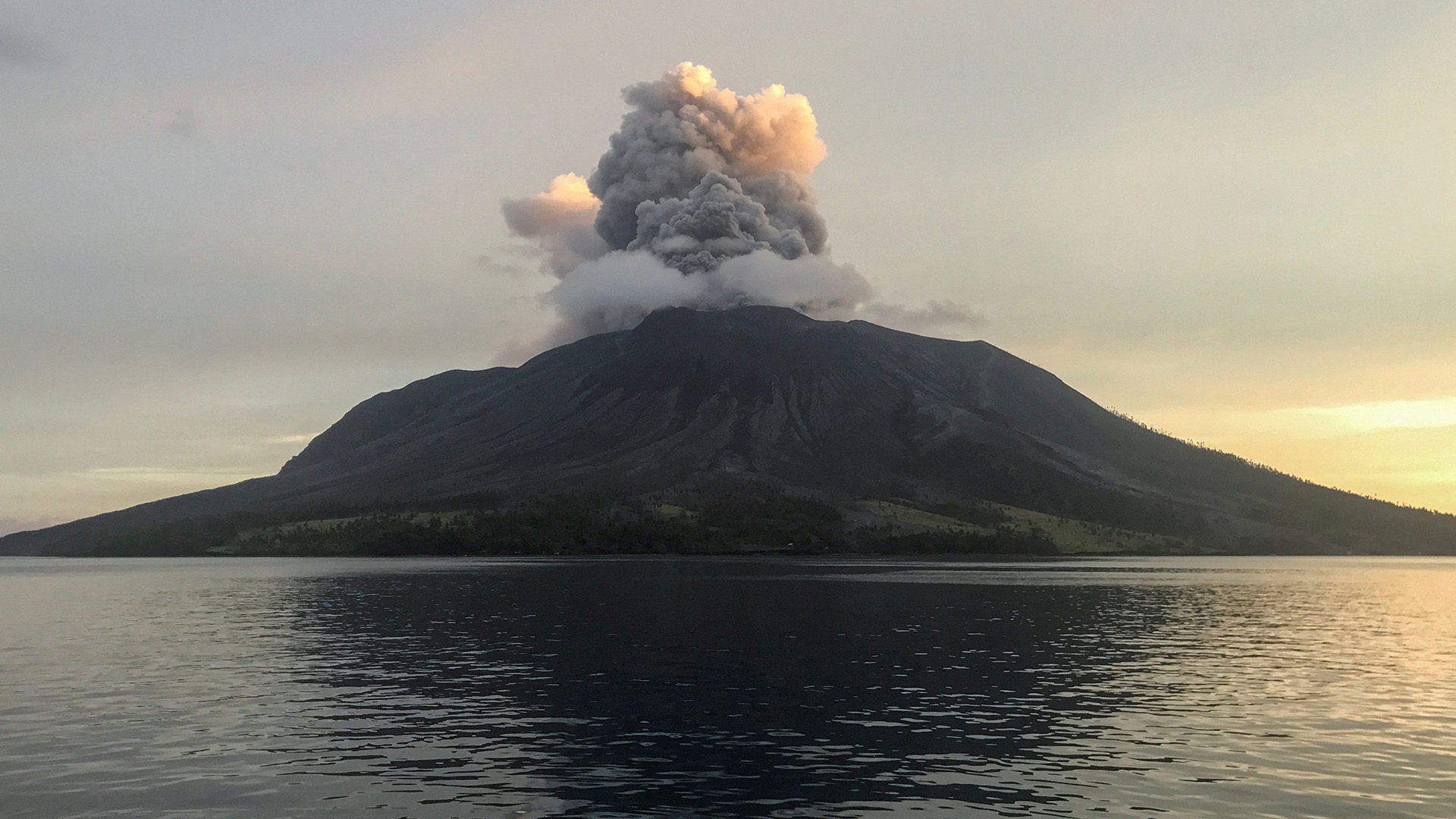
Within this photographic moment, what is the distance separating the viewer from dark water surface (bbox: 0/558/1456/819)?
3488 centimetres

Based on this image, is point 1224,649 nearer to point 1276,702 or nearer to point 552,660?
point 1276,702

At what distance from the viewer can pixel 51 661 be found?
68438 mm

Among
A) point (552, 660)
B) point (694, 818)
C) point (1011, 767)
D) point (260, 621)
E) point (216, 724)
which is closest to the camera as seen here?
point (694, 818)

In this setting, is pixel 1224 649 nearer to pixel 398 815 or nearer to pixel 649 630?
pixel 649 630

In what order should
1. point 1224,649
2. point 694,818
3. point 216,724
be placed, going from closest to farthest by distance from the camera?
point 694,818 < point 216,724 < point 1224,649

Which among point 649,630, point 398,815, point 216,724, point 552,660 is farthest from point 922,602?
point 398,815

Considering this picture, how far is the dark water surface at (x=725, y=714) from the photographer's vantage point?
34.9 m

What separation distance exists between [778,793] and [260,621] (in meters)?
73.1

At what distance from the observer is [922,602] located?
382ft

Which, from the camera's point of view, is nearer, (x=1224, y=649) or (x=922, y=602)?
(x=1224, y=649)

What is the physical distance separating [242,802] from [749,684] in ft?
93.6

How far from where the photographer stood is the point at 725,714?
49.0m

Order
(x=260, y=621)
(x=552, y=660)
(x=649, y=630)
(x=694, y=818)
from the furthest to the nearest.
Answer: (x=260, y=621), (x=649, y=630), (x=552, y=660), (x=694, y=818)

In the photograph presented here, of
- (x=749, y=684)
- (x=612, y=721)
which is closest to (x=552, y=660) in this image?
(x=749, y=684)
